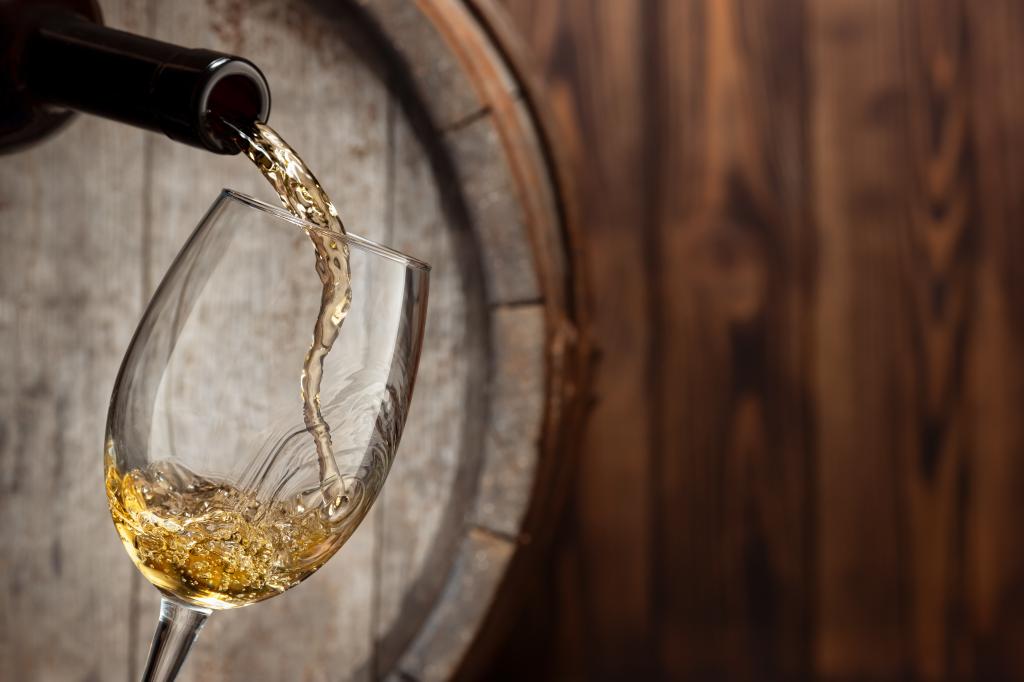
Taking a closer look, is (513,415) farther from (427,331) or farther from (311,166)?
(311,166)

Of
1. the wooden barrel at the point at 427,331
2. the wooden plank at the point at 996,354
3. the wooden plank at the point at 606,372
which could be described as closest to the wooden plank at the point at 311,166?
the wooden barrel at the point at 427,331

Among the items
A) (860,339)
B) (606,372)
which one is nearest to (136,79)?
(606,372)

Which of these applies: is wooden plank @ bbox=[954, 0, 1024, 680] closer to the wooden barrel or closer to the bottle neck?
the wooden barrel

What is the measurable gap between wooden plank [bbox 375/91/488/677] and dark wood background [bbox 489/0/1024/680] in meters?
0.39

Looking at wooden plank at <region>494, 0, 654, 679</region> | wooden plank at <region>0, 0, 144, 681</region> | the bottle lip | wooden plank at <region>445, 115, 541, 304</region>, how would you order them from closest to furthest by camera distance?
the bottle lip
wooden plank at <region>0, 0, 144, 681</region>
wooden plank at <region>445, 115, 541, 304</region>
wooden plank at <region>494, 0, 654, 679</region>

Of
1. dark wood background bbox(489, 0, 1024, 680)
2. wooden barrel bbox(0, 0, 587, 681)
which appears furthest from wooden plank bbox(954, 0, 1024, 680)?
wooden barrel bbox(0, 0, 587, 681)

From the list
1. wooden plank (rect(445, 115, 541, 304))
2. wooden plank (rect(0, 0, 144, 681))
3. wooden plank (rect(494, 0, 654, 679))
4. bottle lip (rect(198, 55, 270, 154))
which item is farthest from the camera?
wooden plank (rect(494, 0, 654, 679))

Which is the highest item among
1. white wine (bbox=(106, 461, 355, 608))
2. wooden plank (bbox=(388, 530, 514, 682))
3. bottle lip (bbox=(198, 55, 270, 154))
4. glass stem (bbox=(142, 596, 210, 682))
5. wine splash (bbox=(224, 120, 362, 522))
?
bottle lip (bbox=(198, 55, 270, 154))

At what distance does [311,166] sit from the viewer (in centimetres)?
57

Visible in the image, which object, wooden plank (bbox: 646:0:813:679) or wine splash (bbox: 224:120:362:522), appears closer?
wine splash (bbox: 224:120:362:522)

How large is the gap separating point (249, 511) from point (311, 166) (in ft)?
0.83

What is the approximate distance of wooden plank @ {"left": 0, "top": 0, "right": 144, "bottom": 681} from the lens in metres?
0.48

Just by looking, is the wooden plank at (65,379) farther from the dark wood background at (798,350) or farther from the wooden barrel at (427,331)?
the dark wood background at (798,350)

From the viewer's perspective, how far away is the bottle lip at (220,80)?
378mm
